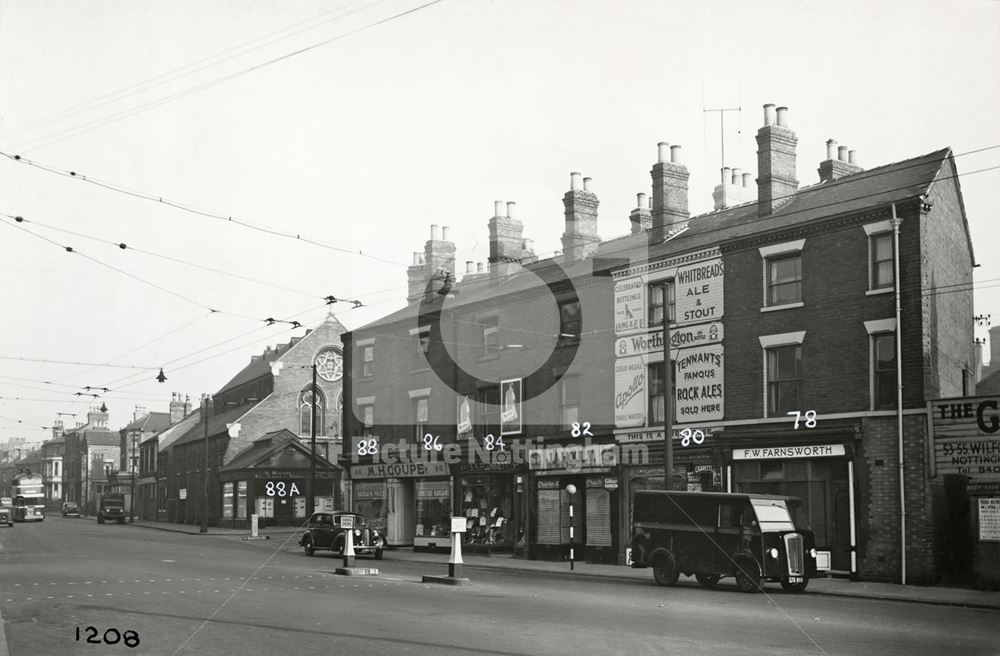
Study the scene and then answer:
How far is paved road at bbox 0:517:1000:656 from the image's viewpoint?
11828 millimetres

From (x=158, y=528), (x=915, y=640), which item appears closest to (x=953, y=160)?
(x=915, y=640)

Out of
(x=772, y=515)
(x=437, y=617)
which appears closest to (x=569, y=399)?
(x=772, y=515)

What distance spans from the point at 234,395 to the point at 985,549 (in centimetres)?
5750

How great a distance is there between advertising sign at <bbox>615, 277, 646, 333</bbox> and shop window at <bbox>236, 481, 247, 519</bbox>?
3428 centimetres

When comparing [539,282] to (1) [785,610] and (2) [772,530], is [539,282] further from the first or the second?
(1) [785,610]

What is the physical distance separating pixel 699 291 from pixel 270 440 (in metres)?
37.9

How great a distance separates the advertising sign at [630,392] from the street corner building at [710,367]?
0.09 meters

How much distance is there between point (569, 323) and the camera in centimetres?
3394

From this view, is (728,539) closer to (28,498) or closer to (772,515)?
(772,515)

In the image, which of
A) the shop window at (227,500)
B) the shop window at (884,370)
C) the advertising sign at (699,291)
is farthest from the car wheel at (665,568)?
the shop window at (227,500)

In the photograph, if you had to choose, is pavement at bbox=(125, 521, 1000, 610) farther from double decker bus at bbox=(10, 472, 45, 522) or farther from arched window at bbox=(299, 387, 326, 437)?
double decker bus at bbox=(10, 472, 45, 522)

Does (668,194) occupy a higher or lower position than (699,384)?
higher

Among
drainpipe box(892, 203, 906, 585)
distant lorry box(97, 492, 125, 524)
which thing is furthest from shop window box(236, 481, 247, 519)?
drainpipe box(892, 203, 906, 585)

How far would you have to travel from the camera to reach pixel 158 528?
62438 millimetres
